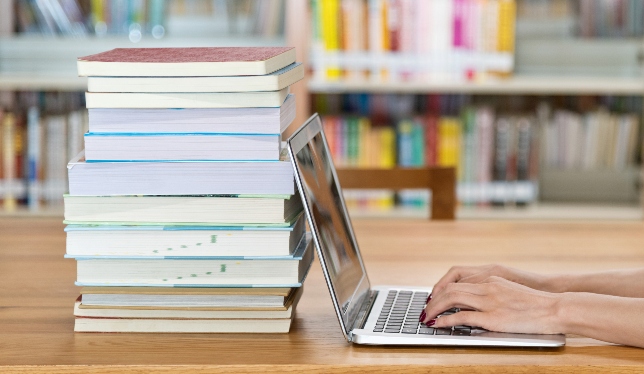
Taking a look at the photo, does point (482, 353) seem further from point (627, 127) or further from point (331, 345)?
point (627, 127)

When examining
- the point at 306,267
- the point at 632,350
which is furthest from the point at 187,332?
the point at 632,350

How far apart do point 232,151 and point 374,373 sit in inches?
11.3

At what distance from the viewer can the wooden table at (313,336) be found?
88cm

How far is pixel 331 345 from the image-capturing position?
0.94 meters

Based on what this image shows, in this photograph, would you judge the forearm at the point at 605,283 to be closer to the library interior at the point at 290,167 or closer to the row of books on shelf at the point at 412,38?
the library interior at the point at 290,167

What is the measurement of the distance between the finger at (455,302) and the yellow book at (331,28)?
1.97 m

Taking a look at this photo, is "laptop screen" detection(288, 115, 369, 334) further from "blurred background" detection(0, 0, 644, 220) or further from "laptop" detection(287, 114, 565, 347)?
"blurred background" detection(0, 0, 644, 220)

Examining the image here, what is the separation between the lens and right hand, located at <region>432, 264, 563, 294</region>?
1.11 m

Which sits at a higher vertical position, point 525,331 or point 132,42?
point 132,42

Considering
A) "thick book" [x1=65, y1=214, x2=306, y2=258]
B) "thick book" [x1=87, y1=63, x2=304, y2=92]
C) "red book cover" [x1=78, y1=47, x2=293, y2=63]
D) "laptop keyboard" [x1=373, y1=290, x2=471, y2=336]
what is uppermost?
"red book cover" [x1=78, y1=47, x2=293, y2=63]

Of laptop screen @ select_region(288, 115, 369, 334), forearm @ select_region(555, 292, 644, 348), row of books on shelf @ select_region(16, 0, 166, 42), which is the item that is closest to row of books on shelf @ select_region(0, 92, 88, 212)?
row of books on shelf @ select_region(16, 0, 166, 42)

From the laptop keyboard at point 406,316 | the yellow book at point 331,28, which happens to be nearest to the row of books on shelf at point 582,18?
the yellow book at point 331,28

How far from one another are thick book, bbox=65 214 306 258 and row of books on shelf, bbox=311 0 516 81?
1.98 m

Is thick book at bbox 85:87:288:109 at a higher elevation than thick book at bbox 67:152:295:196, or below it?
higher
